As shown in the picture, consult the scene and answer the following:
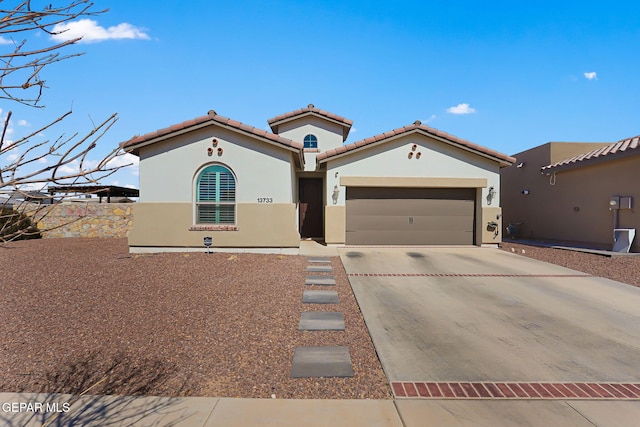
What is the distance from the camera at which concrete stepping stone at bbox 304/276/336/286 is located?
7.82 m

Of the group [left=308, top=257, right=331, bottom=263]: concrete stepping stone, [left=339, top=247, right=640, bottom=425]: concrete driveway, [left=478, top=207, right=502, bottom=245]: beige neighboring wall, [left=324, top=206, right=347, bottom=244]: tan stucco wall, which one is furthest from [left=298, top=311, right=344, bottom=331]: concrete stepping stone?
[left=478, top=207, right=502, bottom=245]: beige neighboring wall

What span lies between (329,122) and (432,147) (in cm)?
644

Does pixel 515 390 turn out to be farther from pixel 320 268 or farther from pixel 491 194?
pixel 491 194

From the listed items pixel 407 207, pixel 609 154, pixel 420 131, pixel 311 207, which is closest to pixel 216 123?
pixel 311 207

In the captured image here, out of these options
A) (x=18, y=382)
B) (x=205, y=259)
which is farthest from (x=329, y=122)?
(x=18, y=382)

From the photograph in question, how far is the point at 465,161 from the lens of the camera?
45.4 ft

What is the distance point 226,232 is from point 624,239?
13730 mm

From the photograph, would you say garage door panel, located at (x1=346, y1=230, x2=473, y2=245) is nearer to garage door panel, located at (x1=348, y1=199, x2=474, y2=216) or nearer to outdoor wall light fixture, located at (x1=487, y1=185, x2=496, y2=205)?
garage door panel, located at (x1=348, y1=199, x2=474, y2=216)

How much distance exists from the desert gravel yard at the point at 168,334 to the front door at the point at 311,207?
→ 26.9 feet

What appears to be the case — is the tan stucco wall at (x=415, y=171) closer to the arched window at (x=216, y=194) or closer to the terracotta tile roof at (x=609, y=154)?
the terracotta tile roof at (x=609, y=154)

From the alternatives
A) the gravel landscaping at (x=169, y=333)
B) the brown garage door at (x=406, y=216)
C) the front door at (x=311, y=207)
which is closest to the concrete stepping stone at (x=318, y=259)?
the gravel landscaping at (x=169, y=333)

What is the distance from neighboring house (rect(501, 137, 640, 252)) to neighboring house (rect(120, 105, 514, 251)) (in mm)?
3790

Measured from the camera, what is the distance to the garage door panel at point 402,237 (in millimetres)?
13898

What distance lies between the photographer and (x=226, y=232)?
11.6 m
